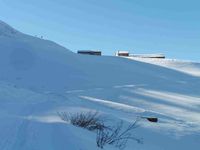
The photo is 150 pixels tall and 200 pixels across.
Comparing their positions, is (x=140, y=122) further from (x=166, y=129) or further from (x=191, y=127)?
(x=191, y=127)

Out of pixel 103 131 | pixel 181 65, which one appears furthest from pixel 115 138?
pixel 181 65

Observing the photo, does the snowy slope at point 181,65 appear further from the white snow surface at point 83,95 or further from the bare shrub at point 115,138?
the bare shrub at point 115,138

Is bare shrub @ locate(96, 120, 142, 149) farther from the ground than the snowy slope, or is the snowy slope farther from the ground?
the snowy slope

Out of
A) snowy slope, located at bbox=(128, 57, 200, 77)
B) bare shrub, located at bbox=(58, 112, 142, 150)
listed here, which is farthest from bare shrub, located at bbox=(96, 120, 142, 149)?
snowy slope, located at bbox=(128, 57, 200, 77)

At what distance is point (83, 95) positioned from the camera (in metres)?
15.5

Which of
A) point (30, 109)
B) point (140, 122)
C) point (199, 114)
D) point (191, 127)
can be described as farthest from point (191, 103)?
point (30, 109)

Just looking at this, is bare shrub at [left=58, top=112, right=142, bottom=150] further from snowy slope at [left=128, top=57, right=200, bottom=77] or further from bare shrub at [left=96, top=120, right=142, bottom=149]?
snowy slope at [left=128, top=57, right=200, bottom=77]

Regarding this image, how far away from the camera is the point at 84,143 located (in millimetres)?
5234

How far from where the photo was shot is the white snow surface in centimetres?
602

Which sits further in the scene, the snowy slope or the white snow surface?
the snowy slope

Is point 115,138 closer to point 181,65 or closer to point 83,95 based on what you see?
point 83,95

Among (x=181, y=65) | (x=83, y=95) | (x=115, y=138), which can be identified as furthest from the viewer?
(x=181, y=65)

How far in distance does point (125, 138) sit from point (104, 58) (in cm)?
1808

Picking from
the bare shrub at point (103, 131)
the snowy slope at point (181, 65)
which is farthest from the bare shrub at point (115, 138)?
the snowy slope at point (181, 65)
